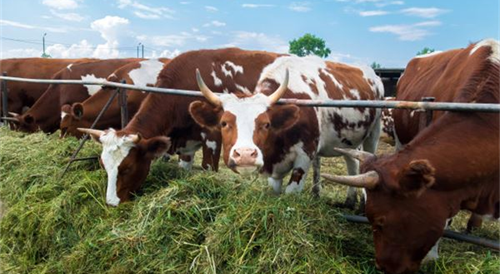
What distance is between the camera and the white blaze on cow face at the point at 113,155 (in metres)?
4.47

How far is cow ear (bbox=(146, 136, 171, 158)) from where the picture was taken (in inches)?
189

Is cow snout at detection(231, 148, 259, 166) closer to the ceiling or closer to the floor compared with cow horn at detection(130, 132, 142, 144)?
closer to the ceiling

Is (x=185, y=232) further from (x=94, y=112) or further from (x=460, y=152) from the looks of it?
(x=94, y=112)

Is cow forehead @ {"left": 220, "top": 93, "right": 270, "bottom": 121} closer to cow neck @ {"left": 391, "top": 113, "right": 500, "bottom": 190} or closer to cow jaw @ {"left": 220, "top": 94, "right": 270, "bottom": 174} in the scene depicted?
cow jaw @ {"left": 220, "top": 94, "right": 270, "bottom": 174}

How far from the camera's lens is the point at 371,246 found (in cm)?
346

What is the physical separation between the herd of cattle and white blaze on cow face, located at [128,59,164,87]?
0.08 ft

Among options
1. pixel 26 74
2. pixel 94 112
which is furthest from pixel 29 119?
pixel 26 74

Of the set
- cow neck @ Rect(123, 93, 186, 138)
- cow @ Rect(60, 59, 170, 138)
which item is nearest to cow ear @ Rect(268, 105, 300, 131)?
cow neck @ Rect(123, 93, 186, 138)

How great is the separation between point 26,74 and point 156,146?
935 centimetres

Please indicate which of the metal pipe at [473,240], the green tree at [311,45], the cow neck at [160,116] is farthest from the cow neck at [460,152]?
the green tree at [311,45]

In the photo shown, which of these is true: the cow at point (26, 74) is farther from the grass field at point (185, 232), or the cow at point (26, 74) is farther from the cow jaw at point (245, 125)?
the cow jaw at point (245, 125)

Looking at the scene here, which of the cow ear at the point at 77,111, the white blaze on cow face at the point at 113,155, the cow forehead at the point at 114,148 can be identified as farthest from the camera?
the cow ear at the point at 77,111

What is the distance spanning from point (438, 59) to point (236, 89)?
2.72 meters

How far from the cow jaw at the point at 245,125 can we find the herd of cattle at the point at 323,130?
1 cm
